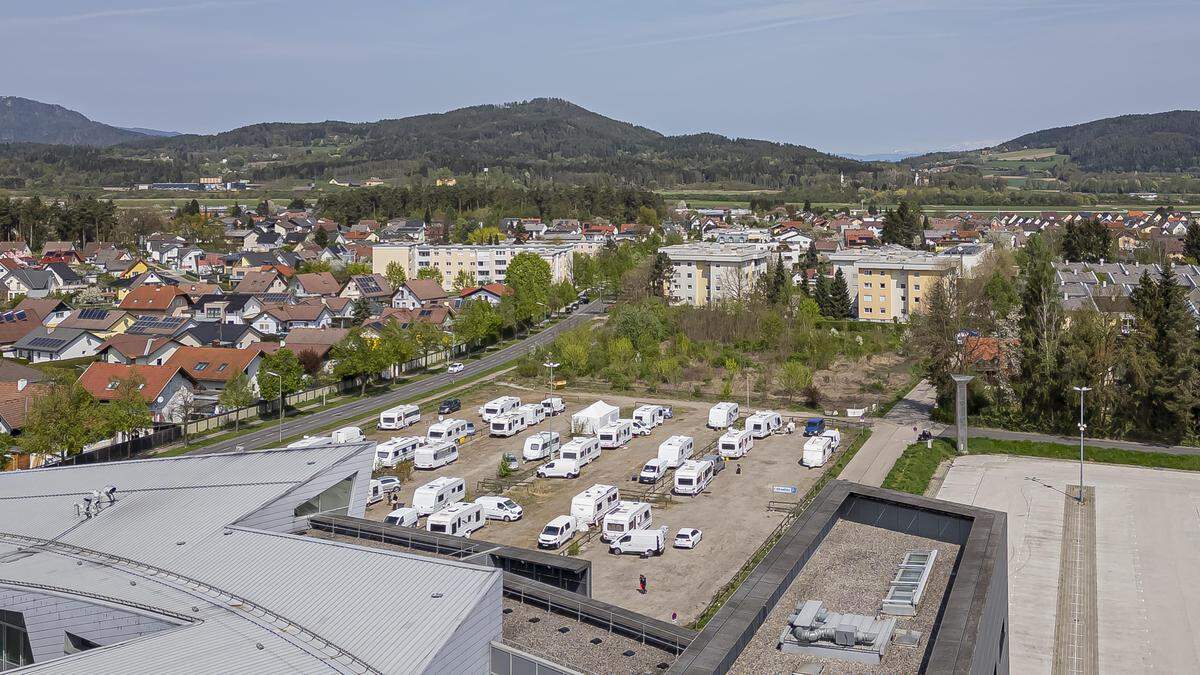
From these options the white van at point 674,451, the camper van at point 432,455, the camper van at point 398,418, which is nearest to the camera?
the white van at point 674,451

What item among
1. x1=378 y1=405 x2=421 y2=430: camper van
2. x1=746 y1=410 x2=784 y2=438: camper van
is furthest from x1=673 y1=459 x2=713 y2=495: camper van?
x1=378 y1=405 x2=421 y2=430: camper van

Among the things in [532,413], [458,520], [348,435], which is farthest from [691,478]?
[348,435]

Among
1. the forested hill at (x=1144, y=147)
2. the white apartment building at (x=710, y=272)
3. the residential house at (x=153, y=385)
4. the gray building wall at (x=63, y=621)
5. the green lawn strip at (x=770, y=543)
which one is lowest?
the green lawn strip at (x=770, y=543)

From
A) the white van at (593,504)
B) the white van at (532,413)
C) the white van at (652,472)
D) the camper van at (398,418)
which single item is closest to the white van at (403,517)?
the white van at (593,504)

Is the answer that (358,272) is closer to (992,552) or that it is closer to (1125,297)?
(1125,297)

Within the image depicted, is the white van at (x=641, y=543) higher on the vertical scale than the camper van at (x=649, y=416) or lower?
lower

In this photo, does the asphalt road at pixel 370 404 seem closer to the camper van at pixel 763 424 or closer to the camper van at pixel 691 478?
the camper van at pixel 691 478
